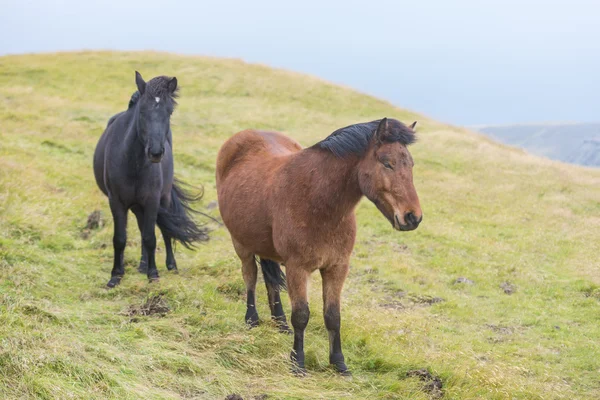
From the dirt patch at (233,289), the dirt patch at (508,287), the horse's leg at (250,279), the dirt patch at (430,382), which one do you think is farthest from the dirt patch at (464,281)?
the dirt patch at (430,382)

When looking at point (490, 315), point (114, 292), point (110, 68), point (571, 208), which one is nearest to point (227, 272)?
point (114, 292)

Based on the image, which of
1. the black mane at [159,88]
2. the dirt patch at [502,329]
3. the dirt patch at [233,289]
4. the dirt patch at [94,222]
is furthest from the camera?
the dirt patch at [94,222]

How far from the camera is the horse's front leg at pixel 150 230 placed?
904cm

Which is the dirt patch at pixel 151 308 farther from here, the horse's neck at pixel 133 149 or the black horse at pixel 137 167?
the horse's neck at pixel 133 149

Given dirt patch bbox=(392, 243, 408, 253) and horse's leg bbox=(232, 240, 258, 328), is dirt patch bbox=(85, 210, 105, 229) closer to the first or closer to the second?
horse's leg bbox=(232, 240, 258, 328)

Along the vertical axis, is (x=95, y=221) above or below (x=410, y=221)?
below

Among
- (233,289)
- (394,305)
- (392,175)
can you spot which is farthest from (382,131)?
(394,305)

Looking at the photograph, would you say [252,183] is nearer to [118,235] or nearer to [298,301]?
[298,301]

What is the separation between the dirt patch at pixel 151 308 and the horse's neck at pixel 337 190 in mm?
2660

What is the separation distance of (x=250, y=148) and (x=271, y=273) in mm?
1755

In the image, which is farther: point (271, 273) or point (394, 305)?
point (394, 305)

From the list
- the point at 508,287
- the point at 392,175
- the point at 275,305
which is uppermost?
the point at 392,175

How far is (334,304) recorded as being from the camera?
6035 mm

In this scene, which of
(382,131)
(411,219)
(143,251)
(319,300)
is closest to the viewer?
(411,219)
